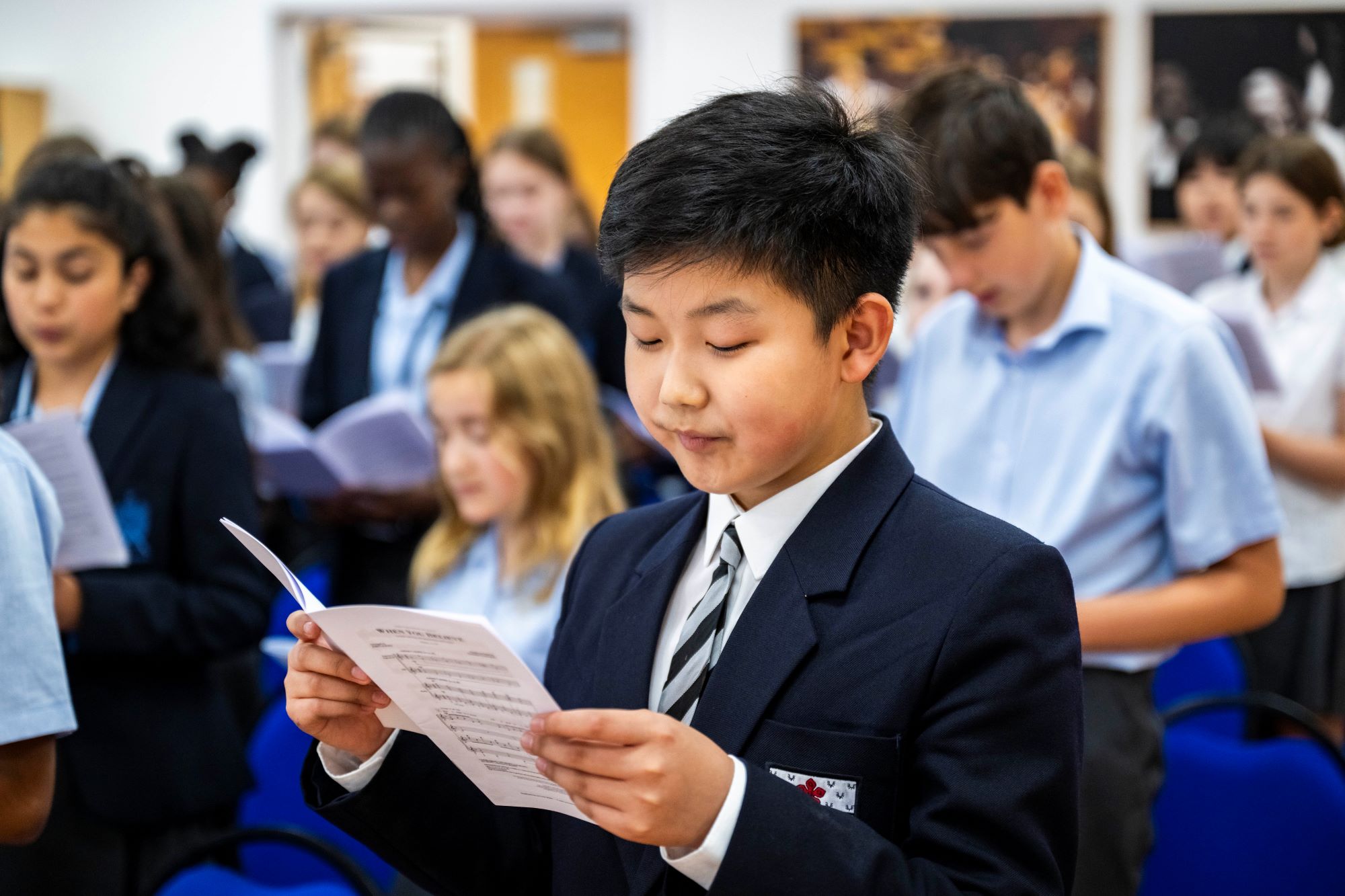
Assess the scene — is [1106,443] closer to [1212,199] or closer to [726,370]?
[726,370]

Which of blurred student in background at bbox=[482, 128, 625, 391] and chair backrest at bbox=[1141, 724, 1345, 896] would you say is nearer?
chair backrest at bbox=[1141, 724, 1345, 896]

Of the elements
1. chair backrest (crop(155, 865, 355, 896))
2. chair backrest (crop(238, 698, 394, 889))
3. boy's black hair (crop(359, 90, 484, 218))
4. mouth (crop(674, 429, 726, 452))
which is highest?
boy's black hair (crop(359, 90, 484, 218))

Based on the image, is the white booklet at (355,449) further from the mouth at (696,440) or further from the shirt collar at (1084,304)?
the mouth at (696,440)

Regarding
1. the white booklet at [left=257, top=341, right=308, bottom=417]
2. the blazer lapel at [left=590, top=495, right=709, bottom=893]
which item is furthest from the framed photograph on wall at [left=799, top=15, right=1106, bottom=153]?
the blazer lapel at [left=590, top=495, right=709, bottom=893]

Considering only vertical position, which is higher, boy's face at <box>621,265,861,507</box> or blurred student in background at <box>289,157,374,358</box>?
blurred student in background at <box>289,157,374,358</box>

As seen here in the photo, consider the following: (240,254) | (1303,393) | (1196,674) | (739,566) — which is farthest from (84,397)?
(240,254)

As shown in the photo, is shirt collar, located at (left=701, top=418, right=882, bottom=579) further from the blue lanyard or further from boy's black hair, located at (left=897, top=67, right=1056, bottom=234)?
the blue lanyard

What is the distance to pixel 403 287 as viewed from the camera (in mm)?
3410

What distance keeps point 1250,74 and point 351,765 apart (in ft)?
24.0

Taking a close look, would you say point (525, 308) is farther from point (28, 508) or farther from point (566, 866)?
point (566, 866)

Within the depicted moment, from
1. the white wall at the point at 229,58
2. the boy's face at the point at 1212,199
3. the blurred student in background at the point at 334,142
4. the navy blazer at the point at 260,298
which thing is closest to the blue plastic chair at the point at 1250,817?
the navy blazer at the point at 260,298

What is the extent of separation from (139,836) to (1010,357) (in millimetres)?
1504

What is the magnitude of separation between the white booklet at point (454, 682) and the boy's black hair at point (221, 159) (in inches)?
152

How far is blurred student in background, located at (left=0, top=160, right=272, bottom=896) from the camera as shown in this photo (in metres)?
2.01
